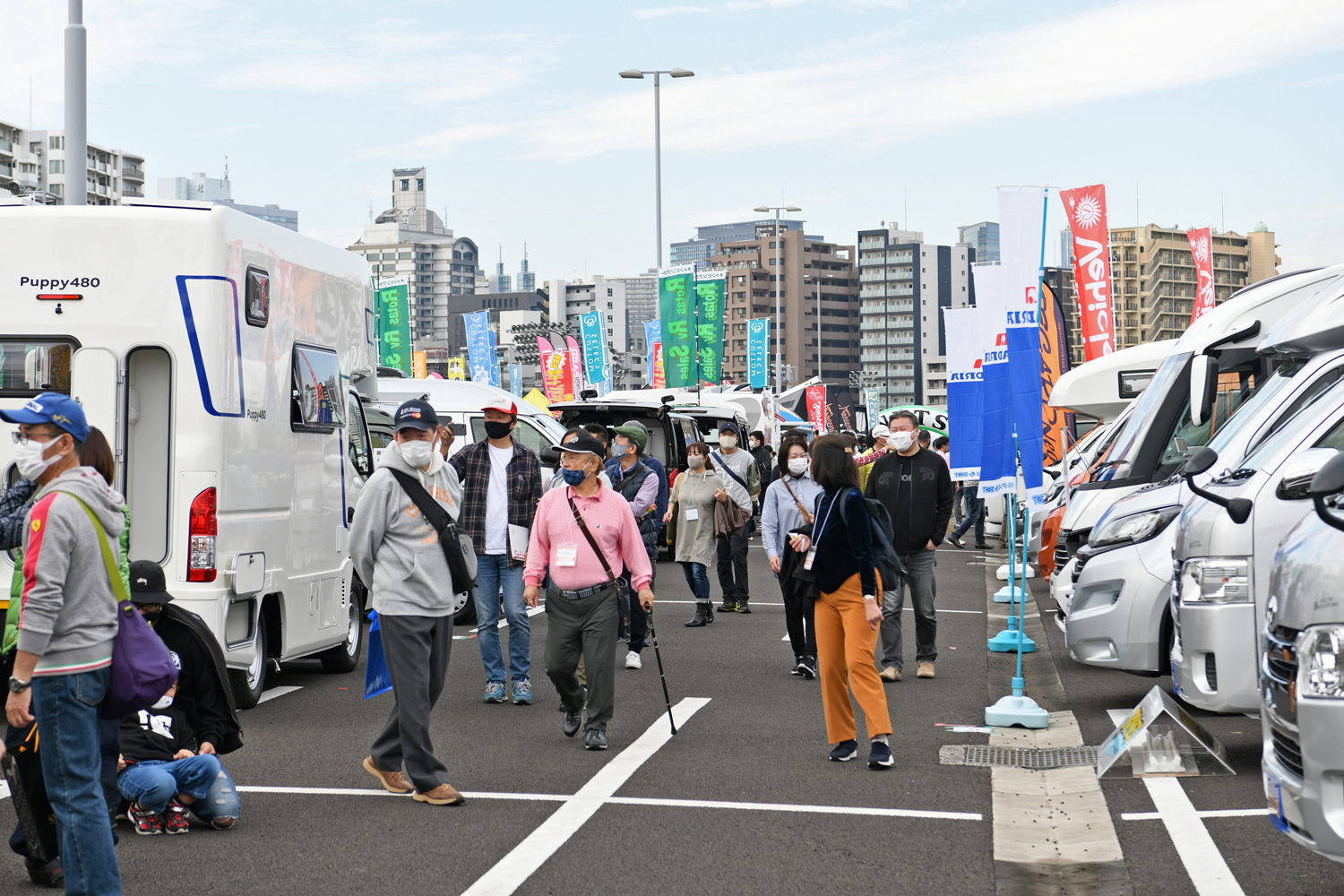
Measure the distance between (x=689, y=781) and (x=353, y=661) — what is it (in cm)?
487

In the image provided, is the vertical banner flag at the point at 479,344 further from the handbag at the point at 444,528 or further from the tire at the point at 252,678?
the handbag at the point at 444,528

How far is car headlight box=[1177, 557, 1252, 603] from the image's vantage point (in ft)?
23.8

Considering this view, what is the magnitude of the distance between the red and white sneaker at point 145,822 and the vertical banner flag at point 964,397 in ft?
25.0

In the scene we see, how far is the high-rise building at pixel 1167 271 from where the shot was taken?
168 m

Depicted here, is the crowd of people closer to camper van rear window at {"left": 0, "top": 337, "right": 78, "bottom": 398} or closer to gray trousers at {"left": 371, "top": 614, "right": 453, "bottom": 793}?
gray trousers at {"left": 371, "top": 614, "right": 453, "bottom": 793}

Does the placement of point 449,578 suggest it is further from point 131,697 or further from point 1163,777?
point 1163,777

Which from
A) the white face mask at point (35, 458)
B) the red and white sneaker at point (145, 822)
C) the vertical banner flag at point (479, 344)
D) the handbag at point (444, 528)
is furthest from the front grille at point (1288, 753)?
the vertical banner flag at point (479, 344)

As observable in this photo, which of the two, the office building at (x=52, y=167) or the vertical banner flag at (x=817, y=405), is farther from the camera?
the office building at (x=52, y=167)

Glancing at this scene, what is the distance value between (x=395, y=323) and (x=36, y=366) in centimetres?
3276

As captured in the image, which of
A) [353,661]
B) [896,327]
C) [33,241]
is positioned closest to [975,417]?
[353,661]

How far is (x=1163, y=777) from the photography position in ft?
24.5

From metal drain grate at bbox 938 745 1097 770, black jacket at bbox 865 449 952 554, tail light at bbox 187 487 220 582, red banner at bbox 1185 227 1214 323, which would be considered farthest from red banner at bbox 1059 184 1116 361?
tail light at bbox 187 487 220 582

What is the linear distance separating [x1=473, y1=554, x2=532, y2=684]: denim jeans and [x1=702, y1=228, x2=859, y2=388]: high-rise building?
148551mm

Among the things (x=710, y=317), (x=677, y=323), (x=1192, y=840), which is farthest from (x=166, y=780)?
(x=710, y=317)
